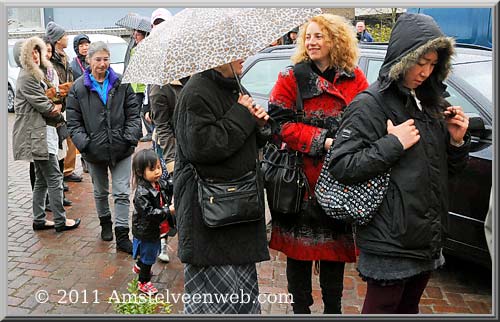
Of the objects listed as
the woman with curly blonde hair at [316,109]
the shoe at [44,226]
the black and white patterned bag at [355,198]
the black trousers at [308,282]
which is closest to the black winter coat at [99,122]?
the shoe at [44,226]

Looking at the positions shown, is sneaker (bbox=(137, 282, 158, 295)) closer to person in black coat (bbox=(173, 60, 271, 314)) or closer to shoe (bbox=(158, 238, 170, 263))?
shoe (bbox=(158, 238, 170, 263))

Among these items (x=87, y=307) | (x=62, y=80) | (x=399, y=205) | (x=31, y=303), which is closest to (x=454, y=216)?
(x=399, y=205)

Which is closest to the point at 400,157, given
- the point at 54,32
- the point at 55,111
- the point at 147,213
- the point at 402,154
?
the point at 402,154

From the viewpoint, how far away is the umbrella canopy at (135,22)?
705 centimetres

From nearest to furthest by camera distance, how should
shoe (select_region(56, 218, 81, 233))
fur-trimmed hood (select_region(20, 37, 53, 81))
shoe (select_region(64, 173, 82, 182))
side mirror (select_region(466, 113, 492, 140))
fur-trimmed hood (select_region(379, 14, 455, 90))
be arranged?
fur-trimmed hood (select_region(379, 14, 455, 90))
side mirror (select_region(466, 113, 492, 140))
fur-trimmed hood (select_region(20, 37, 53, 81))
shoe (select_region(56, 218, 81, 233))
shoe (select_region(64, 173, 82, 182))

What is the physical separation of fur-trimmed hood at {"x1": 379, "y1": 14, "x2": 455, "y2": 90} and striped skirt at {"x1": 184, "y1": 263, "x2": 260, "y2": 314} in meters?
1.32

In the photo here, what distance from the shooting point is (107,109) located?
203 inches

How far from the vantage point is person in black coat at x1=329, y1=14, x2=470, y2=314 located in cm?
280

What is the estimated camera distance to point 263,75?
657 cm

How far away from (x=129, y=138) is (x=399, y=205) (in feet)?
9.79

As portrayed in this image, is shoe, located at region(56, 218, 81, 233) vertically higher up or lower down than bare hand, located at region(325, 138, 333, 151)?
lower down

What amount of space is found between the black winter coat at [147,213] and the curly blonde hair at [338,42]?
5.05 feet

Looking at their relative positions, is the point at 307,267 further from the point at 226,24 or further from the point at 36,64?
the point at 36,64

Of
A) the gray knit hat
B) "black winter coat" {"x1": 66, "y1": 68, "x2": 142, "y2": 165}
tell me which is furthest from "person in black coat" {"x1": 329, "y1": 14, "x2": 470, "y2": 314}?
the gray knit hat
